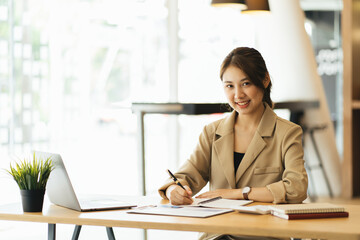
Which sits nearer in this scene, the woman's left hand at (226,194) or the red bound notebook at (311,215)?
the red bound notebook at (311,215)

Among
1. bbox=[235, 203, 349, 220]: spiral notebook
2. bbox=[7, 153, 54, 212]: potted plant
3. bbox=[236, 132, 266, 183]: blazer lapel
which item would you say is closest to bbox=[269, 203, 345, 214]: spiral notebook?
bbox=[235, 203, 349, 220]: spiral notebook

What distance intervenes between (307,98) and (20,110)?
365cm

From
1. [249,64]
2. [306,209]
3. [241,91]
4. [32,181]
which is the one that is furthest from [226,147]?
[32,181]

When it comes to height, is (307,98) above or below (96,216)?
above

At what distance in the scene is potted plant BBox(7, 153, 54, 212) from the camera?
1.98 metres

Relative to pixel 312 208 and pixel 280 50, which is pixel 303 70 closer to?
pixel 280 50

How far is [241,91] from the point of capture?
2436 millimetres

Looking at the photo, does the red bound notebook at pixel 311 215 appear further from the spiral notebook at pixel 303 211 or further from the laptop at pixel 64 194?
the laptop at pixel 64 194

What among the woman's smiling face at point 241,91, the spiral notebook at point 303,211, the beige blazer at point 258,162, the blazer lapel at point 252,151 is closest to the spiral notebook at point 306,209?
the spiral notebook at point 303,211

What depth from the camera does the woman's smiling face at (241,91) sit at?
2436 millimetres

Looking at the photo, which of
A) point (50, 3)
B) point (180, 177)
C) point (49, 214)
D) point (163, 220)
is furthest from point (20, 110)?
point (163, 220)

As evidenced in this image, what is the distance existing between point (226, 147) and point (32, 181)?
2.88 ft

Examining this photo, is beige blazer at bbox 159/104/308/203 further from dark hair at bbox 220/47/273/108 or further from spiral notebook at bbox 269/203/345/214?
spiral notebook at bbox 269/203/345/214

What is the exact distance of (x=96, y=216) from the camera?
6.22ft
